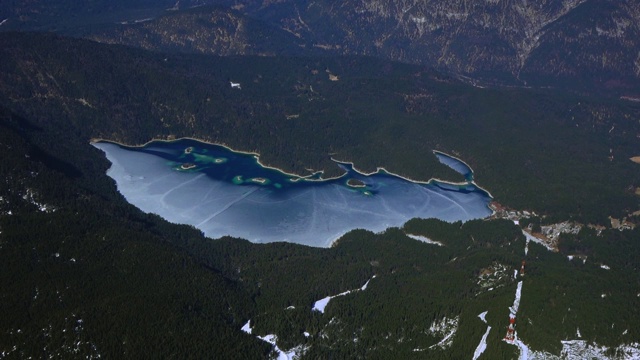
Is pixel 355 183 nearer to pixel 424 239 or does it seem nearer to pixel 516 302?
pixel 424 239

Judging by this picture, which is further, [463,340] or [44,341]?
[463,340]

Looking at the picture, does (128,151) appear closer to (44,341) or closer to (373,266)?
(373,266)

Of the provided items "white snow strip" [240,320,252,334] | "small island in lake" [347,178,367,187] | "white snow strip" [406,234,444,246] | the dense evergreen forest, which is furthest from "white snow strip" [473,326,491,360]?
"small island in lake" [347,178,367,187]

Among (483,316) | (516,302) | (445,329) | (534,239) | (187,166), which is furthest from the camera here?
(187,166)

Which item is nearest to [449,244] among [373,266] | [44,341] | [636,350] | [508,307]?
[373,266]

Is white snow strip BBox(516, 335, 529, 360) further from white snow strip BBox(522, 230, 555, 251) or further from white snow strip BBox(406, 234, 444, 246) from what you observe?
white snow strip BBox(522, 230, 555, 251)

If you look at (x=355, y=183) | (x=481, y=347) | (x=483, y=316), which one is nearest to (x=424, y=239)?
(x=355, y=183)
